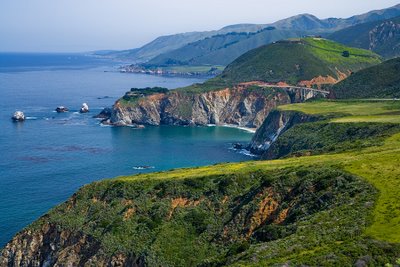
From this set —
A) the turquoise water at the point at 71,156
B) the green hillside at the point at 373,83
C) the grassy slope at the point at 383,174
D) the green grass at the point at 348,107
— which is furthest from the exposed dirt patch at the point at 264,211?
the green hillside at the point at 373,83

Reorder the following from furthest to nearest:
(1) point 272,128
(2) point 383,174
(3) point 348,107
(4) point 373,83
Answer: (4) point 373,83 < (1) point 272,128 < (3) point 348,107 < (2) point 383,174

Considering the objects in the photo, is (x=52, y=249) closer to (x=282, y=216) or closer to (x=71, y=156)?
(x=282, y=216)

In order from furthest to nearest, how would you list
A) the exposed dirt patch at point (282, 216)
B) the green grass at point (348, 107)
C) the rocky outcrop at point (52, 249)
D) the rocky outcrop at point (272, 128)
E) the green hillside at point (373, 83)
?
the green hillside at point (373, 83) → the rocky outcrop at point (272, 128) → the green grass at point (348, 107) → the rocky outcrop at point (52, 249) → the exposed dirt patch at point (282, 216)

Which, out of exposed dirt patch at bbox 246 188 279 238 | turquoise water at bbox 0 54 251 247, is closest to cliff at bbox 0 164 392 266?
exposed dirt patch at bbox 246 188 279 238

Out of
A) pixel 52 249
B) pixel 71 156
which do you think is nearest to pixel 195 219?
pixel 52 249

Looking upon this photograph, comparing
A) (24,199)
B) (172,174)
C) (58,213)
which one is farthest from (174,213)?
(24,199)

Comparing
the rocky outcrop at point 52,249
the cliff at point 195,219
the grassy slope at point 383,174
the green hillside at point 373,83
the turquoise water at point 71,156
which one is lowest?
the turquoise water at point 71,156

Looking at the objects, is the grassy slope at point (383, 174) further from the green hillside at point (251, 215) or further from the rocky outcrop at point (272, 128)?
the rocky outcrop at point (272, 128)
